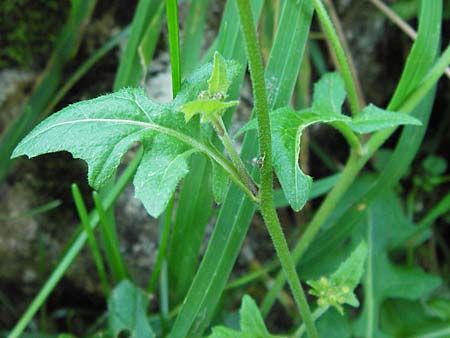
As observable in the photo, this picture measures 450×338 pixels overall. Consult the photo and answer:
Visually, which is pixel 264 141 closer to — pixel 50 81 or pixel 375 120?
pixel 375 120

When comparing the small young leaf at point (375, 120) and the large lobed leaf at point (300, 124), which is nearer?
the large lobed leaf at point (300, 124)

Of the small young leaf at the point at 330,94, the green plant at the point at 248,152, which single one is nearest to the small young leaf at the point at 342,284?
the green plant at the point at 248,152

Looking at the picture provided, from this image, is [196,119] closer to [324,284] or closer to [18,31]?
[324,284]

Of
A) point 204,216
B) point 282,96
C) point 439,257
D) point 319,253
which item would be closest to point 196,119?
point 282,96

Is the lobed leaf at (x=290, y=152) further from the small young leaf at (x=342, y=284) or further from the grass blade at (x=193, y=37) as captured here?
the grass blade at (x=193, y=37)

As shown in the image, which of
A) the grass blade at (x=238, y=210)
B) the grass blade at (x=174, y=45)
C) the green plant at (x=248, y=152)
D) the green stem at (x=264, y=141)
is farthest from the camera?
the grass blade at (x=238, y=210)

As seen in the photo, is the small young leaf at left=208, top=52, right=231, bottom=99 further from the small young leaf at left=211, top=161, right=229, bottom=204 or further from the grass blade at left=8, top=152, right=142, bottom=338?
the grass blade at left=8, top=152, right=142, bottom=338

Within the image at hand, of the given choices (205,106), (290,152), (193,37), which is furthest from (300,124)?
(193,37)
